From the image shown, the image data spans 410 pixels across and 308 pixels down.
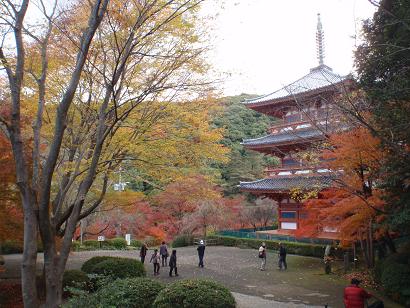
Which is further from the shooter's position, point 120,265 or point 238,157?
point 238,157

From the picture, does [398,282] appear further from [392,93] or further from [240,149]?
[240,149]

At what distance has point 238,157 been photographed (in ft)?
158

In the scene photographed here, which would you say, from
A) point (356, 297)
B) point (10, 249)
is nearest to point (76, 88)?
point (356, 297)

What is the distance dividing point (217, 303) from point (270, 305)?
3.31 metres

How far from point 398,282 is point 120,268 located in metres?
8.17

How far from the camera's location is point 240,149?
5384 cm

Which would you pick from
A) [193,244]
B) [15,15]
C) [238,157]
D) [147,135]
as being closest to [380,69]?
[147,135]

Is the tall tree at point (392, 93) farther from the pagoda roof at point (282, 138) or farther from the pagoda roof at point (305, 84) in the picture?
the pagoda roof at point (305, 84)

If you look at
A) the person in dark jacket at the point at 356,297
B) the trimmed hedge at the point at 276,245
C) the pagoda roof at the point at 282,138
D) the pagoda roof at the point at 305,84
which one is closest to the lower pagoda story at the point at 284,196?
the trimmed hedge at the point at 276,245

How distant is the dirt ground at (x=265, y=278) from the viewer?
10.8m

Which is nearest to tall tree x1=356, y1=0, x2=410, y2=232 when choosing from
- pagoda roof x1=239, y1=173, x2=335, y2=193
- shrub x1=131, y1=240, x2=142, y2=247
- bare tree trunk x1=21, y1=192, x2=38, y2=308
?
bare tree trunk x1=21, y1=192, x2=38, y2=308

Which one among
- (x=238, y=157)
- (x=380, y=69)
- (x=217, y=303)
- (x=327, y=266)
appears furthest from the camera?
(x=238, y=157)

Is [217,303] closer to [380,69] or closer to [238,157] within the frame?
[380,69]

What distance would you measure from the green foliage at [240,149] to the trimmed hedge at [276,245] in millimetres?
8908
